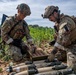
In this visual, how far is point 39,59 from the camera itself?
6.53 metres

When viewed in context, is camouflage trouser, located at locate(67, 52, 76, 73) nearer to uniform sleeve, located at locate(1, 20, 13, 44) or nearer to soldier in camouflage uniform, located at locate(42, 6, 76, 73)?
soldier in camouflage uniform, located at locate(42, 6, 76, 73)

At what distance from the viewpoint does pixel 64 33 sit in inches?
230

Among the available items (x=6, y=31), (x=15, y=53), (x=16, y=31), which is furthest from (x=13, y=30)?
(x=15, y=53)

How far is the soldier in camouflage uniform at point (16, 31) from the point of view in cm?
708

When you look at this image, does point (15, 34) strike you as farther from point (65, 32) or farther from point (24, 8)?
point (65, 32)

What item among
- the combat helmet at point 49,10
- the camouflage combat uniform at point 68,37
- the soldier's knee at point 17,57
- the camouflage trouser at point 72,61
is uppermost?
the combat helmet at point 49,10

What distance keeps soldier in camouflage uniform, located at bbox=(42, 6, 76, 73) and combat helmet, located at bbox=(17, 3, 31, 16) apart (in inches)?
38.1

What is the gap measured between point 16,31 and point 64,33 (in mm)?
1929

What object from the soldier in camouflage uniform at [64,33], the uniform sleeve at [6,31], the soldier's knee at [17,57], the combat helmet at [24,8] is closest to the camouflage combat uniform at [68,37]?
the soldier in camouflage uniform at [64,33]

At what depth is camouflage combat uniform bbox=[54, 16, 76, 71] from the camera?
228 inches

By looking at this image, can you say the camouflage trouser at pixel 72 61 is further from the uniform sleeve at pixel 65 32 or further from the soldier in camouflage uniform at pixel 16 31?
the soldier in camouflage uniform at pixel 16 31

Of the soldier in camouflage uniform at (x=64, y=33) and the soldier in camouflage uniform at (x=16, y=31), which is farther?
the soldier in camouflage uniform at (x=16, y=31)

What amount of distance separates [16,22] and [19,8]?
470 mm

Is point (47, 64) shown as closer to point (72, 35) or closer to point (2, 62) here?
point (72, 35)
